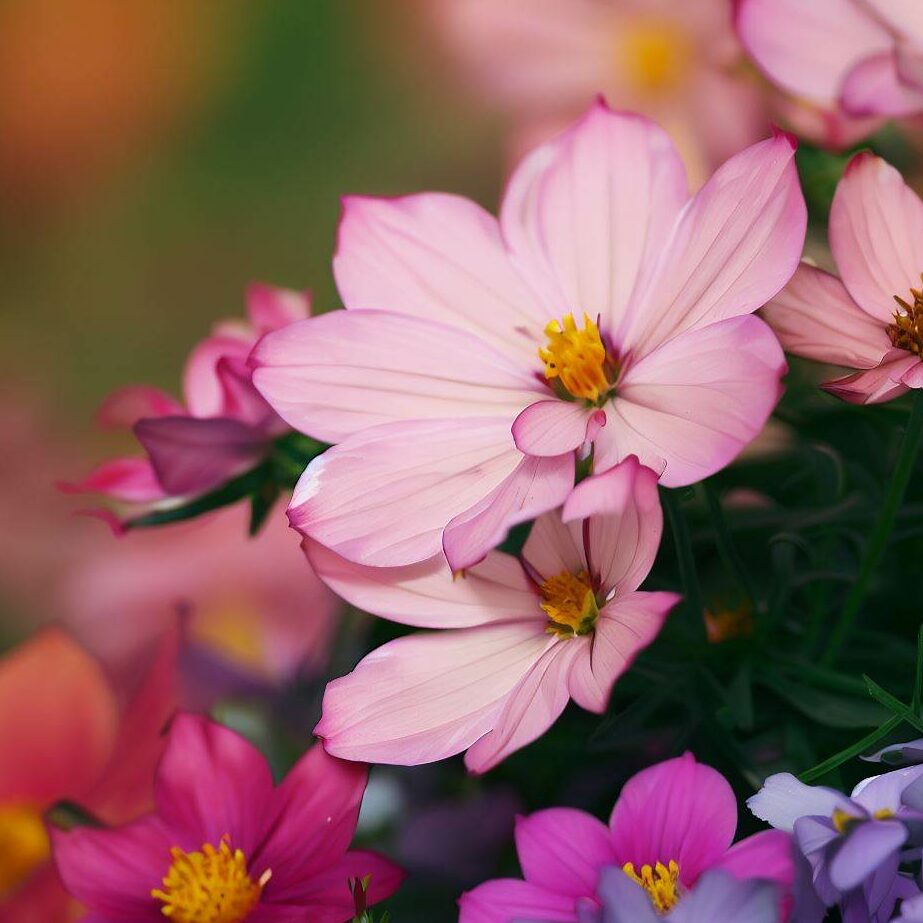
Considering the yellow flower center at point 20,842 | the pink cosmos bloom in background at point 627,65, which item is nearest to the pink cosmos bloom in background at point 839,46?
the pink cosmos bloom in background at point 627,65

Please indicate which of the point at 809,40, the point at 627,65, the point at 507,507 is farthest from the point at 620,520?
the point at 627,65

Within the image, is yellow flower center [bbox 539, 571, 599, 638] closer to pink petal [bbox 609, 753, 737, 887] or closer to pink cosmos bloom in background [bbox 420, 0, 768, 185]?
pink petal [bbox 609, 753, 737, 887]

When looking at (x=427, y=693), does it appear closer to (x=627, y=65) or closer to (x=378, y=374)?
(x=378, y=374)

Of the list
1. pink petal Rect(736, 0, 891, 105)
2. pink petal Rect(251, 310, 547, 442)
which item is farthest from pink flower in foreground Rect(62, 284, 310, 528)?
pink petal Rect(736, 0, 891, 105)

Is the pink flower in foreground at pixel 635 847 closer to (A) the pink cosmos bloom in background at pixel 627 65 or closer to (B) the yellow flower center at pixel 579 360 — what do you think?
(B) the yellow flower center at pixel 579 360

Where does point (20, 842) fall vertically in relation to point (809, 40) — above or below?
below

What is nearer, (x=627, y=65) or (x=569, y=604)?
(x=569, y=604)

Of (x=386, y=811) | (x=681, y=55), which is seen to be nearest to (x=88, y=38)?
(x=681, y=55)
